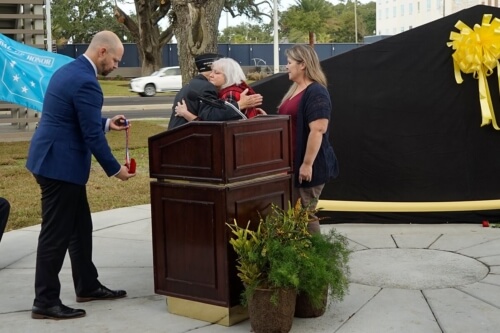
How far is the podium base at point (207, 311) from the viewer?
17.0 ft

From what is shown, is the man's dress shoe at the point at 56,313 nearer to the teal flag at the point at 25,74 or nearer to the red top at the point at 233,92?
the red top at the point at 233,92

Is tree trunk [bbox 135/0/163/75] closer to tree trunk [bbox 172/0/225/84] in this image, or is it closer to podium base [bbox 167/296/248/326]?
tree trunk [bbox 172/0/225/84]

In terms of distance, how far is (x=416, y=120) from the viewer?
27.1 feet

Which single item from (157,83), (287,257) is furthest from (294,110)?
(157,83)

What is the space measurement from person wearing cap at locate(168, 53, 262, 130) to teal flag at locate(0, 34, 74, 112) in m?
7.88

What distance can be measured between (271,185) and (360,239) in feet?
8.30

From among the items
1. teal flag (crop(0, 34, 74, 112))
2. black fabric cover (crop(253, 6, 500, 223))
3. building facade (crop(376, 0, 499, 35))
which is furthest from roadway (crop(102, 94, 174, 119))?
building facade (crop(376, 0, 499, 35))

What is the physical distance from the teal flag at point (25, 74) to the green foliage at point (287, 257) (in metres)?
9.13

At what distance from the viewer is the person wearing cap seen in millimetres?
5449

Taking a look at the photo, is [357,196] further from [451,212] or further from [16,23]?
[16,23]

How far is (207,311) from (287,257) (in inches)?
32.1

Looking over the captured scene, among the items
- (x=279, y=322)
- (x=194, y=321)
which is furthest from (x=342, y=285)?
(x=194, y=321)

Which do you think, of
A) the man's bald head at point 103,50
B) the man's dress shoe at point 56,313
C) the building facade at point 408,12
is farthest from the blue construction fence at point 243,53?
the man's dress shoe at point 56,313

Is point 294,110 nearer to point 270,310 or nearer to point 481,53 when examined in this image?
point 270,310
